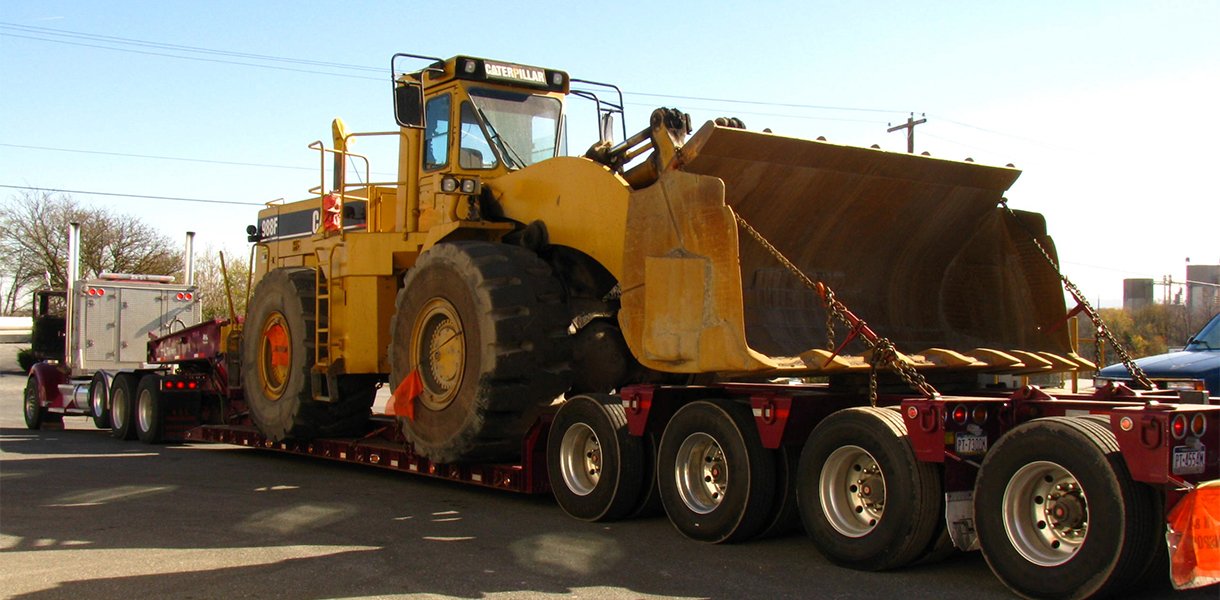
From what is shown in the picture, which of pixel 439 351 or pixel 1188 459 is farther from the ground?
pixel 439 351

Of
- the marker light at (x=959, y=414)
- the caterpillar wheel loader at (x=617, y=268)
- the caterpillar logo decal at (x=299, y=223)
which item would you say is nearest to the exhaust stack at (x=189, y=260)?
the caterpillar logo decal at (x=299, y=223)

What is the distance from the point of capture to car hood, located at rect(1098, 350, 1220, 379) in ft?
34.2

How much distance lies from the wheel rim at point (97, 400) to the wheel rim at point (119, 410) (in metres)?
0.39

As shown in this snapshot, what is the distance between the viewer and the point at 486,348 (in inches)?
361

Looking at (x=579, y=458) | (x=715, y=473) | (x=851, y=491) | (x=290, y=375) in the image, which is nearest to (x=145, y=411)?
(x=290, y=375)

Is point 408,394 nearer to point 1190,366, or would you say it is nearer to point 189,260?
point 1190,366

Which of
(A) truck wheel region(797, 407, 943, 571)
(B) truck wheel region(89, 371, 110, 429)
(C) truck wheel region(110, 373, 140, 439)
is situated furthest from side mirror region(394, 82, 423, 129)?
(B) truck wheel region(89, 371, 110, 429)

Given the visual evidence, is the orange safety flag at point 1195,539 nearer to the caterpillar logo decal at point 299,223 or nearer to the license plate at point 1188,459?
the license plate at point 1188,459

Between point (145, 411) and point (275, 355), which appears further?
point (145, 411)

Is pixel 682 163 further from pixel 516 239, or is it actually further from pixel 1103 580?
pixel 1103 580

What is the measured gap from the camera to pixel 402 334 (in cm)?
1044

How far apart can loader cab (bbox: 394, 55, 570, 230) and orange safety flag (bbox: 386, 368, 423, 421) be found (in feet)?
5.05

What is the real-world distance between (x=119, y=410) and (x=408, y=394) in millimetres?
9360

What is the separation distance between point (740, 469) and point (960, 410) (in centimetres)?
164
